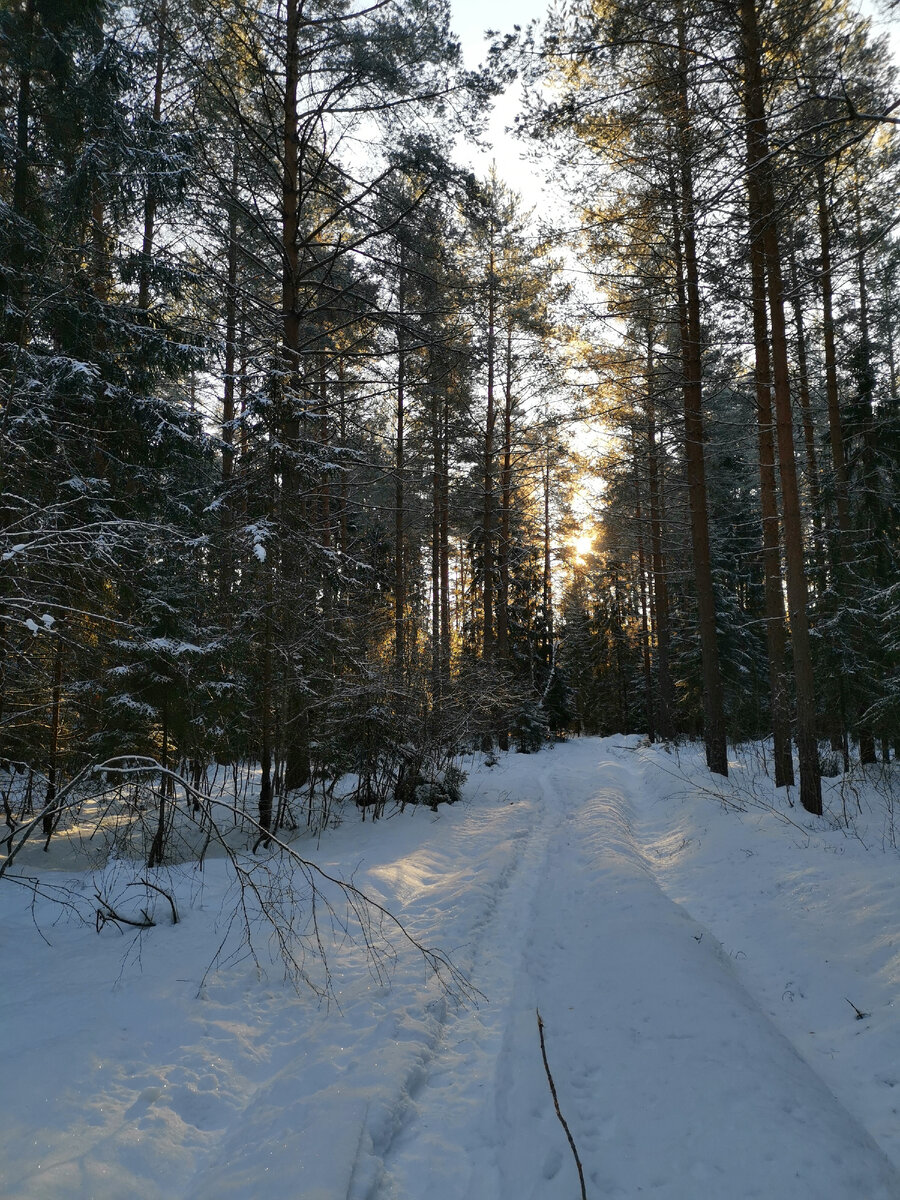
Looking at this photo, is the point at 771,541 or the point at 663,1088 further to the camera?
the point at 771,541

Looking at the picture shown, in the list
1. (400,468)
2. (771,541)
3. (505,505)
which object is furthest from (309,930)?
(505,505)

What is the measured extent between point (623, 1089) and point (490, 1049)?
819 mm

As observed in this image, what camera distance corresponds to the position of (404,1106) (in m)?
3.29

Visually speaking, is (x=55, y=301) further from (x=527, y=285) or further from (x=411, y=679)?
(x=527, y=285)

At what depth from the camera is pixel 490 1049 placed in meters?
3.84

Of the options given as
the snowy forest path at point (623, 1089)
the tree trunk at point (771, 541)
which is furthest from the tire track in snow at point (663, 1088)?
the tree trunk at point (771, 541)

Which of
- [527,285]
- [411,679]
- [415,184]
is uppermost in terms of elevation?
[527,285]

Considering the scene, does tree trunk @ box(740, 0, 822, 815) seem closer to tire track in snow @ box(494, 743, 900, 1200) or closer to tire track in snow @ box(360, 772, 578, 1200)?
tire track in snow @ box(494, 743, 900, 1200)

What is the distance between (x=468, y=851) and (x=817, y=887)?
162 inches

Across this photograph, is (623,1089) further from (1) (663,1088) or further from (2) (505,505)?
(2) (505,505)

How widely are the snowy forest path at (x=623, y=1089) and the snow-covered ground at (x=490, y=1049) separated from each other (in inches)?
0.6

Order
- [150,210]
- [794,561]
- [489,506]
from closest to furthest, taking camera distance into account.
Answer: [794,561] < [150,210] < [489,506]

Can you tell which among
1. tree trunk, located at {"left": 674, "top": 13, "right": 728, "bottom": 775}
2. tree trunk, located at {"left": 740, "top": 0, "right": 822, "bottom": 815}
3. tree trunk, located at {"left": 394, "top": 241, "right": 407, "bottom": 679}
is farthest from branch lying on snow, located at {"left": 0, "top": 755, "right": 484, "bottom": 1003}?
tree trunk, located at {"left": 674, "top": 13, "right": 728, "bottom": 775}

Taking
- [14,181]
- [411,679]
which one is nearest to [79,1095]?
[411,679]
